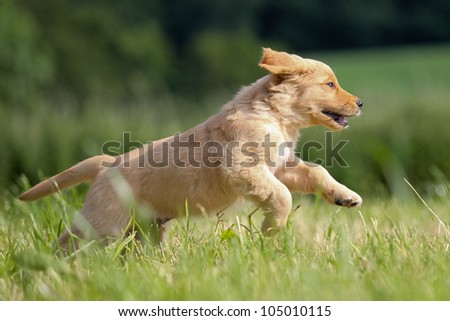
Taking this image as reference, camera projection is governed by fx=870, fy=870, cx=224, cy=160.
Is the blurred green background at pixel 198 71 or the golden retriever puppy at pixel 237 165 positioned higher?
the golden retriever puppy at pixel 237 165

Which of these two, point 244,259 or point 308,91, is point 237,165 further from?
point 244,259

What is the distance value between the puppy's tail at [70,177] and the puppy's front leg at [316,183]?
36.0 inches

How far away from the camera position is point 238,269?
11.1 ft

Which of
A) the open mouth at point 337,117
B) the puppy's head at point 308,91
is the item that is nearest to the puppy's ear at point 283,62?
the puppy's head at point 308,91

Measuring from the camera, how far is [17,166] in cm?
998

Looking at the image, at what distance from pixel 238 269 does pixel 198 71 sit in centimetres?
3470

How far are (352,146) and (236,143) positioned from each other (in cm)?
558

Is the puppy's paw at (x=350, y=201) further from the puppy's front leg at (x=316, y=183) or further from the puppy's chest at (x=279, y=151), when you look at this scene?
the puppy's chest at (x=279, y=151)

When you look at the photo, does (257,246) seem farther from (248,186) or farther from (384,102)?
(384,102)

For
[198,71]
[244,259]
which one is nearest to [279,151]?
[244,259]

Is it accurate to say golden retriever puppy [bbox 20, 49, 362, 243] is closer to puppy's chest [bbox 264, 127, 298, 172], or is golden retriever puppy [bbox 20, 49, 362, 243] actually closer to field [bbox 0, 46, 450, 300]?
puppy's chest [bbox 264, 127, 298, 172]

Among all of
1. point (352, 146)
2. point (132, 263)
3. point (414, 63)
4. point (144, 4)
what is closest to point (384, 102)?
point (352, 146)

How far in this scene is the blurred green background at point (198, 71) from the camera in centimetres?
948

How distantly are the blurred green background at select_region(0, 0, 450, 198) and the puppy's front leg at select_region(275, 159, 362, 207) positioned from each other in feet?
0.81
